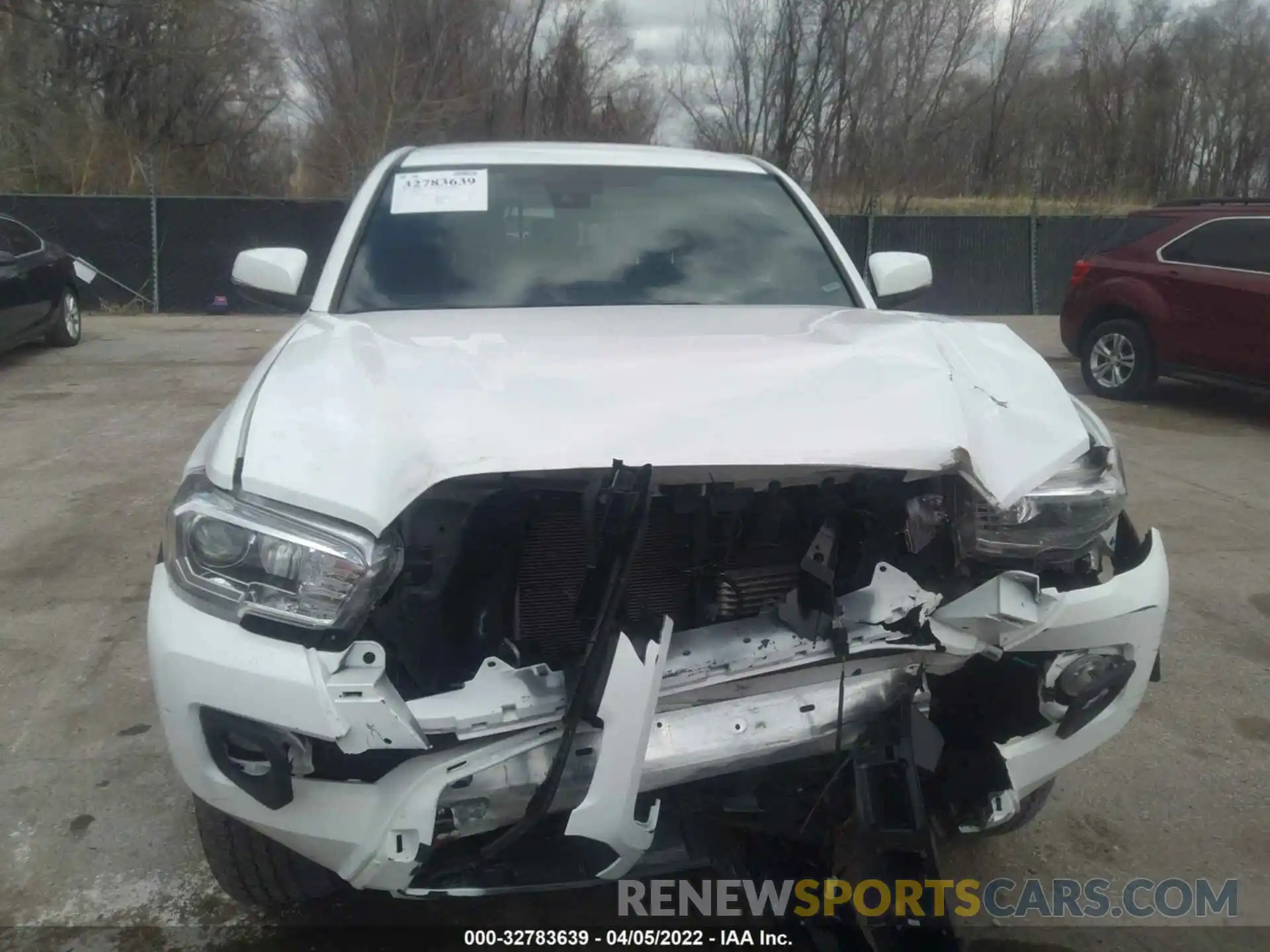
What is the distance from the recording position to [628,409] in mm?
1938

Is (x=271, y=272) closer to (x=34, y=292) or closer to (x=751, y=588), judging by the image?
(x=751, y=588)

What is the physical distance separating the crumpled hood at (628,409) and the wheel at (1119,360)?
22.5 feet

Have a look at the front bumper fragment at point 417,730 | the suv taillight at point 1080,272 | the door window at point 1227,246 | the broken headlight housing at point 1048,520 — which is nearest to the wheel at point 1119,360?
the suv taillight at point 1080,272

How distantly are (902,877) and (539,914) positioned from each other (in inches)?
39.8

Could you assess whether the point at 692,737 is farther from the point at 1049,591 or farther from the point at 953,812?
the point at 1049,591

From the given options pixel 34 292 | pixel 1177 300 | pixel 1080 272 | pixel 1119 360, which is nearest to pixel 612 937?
pixel 1177 300

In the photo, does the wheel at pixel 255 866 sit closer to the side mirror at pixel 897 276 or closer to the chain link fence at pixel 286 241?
the side mirror at pixel 897 276

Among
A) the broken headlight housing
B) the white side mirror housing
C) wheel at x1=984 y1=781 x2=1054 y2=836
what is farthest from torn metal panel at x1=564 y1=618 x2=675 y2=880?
the white side mirror housing

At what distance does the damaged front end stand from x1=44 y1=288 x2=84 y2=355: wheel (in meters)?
10.5

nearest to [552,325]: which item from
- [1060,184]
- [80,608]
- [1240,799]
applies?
[1240,799]

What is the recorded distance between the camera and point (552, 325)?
2.61 metres

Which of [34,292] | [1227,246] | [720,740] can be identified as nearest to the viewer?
[720,740]

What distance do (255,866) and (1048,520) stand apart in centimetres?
176

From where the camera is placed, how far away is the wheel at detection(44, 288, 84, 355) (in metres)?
10.8
